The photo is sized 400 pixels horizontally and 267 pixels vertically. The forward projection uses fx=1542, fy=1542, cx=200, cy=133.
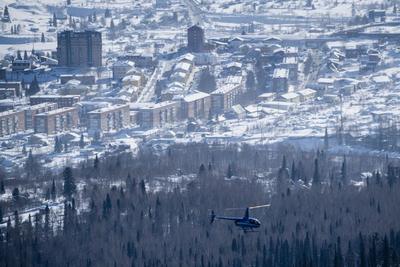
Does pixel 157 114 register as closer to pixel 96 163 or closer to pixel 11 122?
pixel 11 122

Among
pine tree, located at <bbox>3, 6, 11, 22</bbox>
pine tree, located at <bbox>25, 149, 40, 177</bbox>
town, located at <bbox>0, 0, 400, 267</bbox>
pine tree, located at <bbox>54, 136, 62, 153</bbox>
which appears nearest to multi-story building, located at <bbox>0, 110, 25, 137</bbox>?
town, located at <bbox>0, 0, 400, 267</bbox>

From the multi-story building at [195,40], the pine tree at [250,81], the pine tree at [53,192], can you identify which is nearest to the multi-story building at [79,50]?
the multi-story building at [195,40]

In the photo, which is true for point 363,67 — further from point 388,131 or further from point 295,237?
point 295,237

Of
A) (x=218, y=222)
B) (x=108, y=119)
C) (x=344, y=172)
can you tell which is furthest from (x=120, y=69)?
(x=218, y=222)

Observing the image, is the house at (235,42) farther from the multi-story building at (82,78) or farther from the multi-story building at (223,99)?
the multi-story building at (223,99)

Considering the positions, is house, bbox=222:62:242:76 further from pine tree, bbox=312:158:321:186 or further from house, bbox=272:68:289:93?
pine tree, bbox=312:158:321:186
